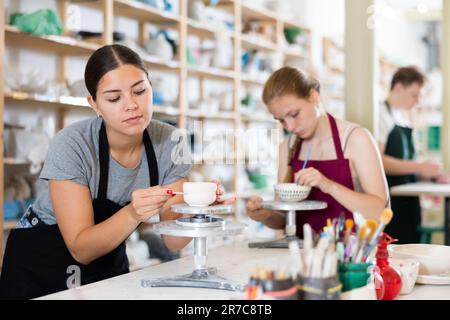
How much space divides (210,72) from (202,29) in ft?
1.22

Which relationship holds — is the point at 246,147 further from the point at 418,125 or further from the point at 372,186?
the point at 418,125

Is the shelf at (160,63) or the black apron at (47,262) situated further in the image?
the shelf at (160,63)

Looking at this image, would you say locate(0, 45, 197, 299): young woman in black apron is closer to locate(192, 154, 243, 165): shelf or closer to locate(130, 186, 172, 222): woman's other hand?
locate(130, 186, 172, 222): woman's other hand

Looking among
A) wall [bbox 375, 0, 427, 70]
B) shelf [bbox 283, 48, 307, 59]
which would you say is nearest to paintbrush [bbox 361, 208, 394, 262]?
shelf [bbox 283, 48, 307, 59]

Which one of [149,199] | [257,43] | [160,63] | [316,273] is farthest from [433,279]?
[257,43]

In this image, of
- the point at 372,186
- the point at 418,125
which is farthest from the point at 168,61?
the point at 418,125

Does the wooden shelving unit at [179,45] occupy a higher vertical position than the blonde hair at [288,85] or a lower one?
higher

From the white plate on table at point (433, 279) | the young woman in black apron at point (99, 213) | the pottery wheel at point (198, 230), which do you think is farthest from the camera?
the young woman in black apron at point (99, 213)

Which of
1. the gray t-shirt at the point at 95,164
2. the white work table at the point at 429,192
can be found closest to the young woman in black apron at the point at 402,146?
the white work table at the point at 429,192

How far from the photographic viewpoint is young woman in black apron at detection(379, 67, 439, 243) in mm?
4316

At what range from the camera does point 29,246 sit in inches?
80.4

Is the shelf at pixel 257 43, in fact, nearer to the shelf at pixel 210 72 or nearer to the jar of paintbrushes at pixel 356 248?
the shelf at pixel 210 72

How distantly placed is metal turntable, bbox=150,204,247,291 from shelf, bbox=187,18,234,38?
3.70 m

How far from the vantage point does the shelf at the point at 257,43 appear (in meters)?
6.11
